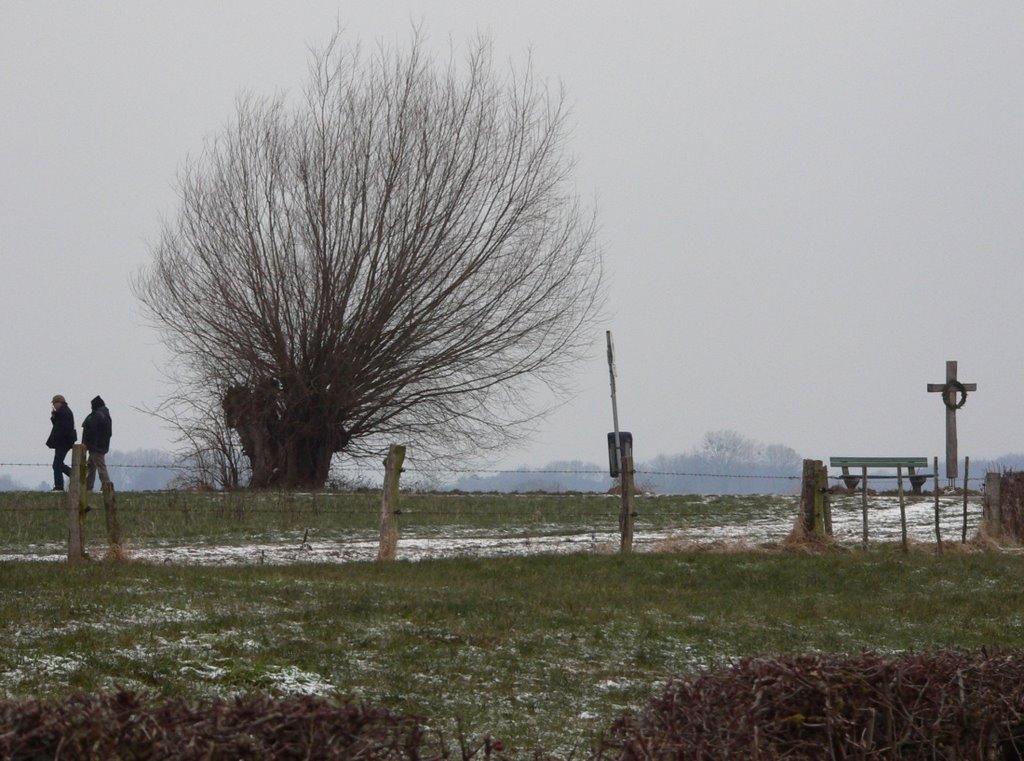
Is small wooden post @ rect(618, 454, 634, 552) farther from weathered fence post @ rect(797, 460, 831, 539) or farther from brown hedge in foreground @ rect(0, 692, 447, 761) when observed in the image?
brown hedge in foreground @ rect(0, 692, 447, 761)

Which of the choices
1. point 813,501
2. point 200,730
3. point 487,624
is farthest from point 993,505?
point 200,730

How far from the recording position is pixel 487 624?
10898 millimetres

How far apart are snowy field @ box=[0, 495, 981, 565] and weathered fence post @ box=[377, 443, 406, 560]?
0.37 m

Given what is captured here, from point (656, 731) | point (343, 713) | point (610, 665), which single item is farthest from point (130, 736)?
point (610, 665)

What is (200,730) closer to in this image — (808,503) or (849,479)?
(808,503)

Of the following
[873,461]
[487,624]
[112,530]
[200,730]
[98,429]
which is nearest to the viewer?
[200,730]

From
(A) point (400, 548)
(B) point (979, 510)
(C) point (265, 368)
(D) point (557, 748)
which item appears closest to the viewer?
(D) point (557, 748)

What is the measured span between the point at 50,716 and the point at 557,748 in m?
4.19

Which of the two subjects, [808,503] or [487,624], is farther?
[808,503]

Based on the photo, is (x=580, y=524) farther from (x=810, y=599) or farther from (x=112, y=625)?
(x=112, y=625)

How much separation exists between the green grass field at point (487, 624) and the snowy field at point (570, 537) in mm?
1657

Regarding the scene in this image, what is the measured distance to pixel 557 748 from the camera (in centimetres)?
732

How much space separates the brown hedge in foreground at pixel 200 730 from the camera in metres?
3.45

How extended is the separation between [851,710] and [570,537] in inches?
605
